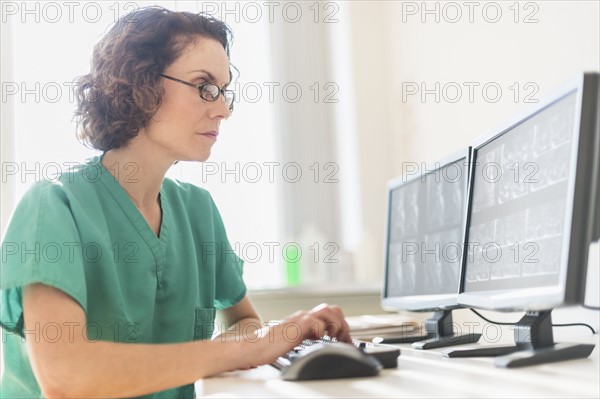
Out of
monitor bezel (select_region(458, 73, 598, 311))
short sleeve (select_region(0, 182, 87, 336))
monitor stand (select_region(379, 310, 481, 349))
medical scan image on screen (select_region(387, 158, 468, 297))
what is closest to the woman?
short sleeve (select_region(0, 182, 87, 336))

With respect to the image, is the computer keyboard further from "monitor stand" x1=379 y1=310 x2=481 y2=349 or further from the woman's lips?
the woman's lips

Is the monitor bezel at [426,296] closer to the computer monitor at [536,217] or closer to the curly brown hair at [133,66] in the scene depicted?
the computer monitor at [536,217]

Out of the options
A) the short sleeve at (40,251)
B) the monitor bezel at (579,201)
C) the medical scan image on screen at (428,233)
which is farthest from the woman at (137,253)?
the monitor bezel at (579,201)

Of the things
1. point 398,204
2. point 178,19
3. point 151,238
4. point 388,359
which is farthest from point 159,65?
point 388,359

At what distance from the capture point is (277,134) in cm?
255

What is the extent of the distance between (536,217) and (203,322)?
2.78 ft

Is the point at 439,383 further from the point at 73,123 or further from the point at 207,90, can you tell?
the point at 73,123

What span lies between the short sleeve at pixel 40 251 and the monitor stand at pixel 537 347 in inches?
28.0

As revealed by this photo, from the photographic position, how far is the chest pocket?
1.54 meters

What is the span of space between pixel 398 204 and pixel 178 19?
75cm

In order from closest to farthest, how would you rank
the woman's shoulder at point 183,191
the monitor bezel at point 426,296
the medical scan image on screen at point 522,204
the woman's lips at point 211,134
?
the medical scan image on screen at point 522,204
the monitor bezel at point 426,296
the woman's lips at point 211,134
the woman's shoulder at point 183,191

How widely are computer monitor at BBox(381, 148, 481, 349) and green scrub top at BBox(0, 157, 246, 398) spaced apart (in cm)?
43

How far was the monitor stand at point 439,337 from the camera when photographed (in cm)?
140

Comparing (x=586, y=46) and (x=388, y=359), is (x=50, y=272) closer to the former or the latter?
(x=388, y=359)
